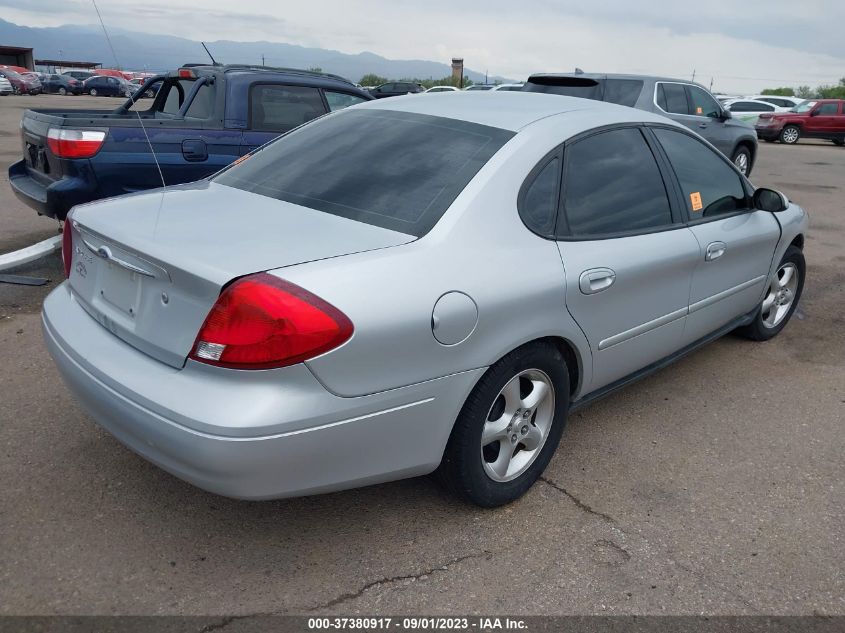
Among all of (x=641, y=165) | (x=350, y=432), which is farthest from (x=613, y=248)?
(x=350, y=432)

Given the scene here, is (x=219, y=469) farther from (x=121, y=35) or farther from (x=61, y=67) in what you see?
(x=61, y=67)

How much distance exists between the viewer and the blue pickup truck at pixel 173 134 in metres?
5.10

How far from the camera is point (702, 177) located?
385 centimetres

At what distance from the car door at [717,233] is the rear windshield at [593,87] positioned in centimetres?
571

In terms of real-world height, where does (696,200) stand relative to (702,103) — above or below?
above

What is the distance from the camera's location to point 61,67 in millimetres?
76875

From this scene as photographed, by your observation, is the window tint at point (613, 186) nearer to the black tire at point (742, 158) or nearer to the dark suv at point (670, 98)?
the dark suv at point (670, 98)

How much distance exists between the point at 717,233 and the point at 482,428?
1916 millimetres

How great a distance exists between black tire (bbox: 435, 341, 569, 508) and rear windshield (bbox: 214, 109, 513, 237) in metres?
0.60

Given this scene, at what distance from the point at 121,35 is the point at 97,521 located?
2005mm

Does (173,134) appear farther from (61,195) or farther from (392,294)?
(392,294)

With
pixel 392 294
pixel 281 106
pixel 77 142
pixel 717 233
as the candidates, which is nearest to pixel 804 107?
pixel 281 106

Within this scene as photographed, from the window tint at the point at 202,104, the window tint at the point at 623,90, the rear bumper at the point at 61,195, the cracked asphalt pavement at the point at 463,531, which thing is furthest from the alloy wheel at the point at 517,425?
the window tint at the point at 623,90

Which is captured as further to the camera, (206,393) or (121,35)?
(121,35)
